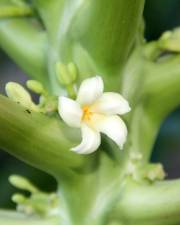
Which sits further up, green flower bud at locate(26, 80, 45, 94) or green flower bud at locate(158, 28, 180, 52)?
green flower bud at locate(158, 28, 180, 52)

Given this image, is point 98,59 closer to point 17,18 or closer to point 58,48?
point 58,48

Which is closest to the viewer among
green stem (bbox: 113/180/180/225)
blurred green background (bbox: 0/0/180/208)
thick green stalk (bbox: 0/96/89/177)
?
thick green stalk (bbox: 0/96/89/177)

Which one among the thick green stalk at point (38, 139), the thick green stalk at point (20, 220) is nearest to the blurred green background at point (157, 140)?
the thick green stalk at point (20, 220)

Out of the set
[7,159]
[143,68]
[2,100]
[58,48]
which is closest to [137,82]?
[143,68]

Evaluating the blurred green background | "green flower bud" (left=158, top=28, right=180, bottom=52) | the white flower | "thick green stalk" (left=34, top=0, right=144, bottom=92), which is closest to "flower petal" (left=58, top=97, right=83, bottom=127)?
the white flower

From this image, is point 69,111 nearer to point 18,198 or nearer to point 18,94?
point 18,94

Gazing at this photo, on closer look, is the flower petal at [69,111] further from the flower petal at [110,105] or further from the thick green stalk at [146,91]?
the thick green stalk at [146,91]

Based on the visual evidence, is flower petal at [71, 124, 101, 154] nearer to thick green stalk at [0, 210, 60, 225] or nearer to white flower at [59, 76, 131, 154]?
white flower at [59, 76, 131, 154]
